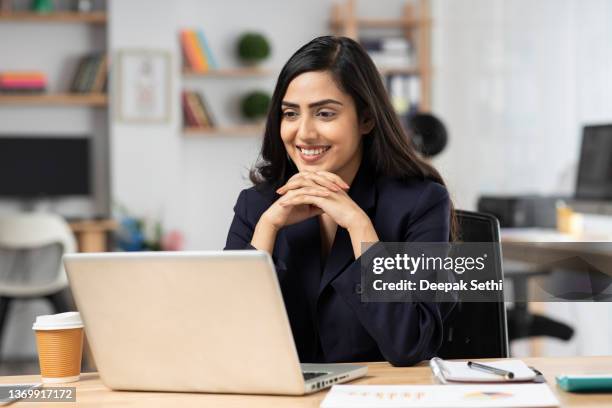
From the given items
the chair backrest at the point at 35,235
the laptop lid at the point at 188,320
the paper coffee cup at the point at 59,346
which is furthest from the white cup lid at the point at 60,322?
the chair backrest at the point at 35,235

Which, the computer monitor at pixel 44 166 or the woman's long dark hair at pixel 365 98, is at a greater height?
the woman's long dark hair at pixel 365 98

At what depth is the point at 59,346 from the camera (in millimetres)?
1435

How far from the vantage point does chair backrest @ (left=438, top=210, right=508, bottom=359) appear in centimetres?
191

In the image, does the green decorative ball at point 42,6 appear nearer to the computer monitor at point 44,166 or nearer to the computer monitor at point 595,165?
the computer monitor at point 44,166

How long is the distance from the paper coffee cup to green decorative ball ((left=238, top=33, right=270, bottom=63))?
466 cm

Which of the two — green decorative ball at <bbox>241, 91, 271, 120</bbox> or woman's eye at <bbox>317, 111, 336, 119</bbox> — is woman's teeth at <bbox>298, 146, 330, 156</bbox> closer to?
woman's eye at <bbox>317, 111, 336, 119</bbox>

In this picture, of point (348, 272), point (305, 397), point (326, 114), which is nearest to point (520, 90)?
point (326, 114)

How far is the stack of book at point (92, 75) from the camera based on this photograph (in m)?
5.80

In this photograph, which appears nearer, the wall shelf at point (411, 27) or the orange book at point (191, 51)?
the orange book at point (191, 51)

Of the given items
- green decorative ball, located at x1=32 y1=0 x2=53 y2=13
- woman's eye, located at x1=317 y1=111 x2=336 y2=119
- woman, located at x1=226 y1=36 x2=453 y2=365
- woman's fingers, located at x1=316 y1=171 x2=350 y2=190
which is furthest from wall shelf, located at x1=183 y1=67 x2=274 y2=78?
woman's fingers, located at x1=316 y1=171 x2=350 y2=190

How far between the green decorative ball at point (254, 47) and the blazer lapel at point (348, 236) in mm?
4216

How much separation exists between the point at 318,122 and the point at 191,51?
14.1 ft

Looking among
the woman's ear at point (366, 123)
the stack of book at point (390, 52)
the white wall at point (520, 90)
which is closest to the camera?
the woman's ear at point (366, 123)

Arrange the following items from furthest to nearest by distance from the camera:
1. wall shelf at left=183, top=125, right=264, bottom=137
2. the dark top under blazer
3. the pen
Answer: wall shelf at left=183, top=125, right=264, bottom=137 → the dark top under blazer → the pen
